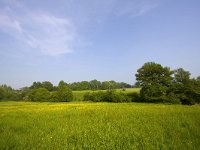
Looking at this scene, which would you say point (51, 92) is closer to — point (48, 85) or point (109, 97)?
point (48, 85)

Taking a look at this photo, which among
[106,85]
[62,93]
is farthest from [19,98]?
[106,85]

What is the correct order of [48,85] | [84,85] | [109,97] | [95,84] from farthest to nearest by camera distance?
[95,84]
[48,85]
[84,85]
[109,97]

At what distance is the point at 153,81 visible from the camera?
178ft

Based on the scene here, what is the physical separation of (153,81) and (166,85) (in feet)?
16.1

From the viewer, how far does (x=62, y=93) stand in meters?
80.0

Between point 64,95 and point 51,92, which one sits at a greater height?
point 51,92

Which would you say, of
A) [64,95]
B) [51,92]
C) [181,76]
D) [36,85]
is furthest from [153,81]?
[36,85]

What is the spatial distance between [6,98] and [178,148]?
388 ft

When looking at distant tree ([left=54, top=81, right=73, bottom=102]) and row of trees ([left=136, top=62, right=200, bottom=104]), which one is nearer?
row of trees ([left=136, top=62, right=200, bottom=104])

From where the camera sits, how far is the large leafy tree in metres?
51.3

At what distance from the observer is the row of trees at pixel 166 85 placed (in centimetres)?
5016

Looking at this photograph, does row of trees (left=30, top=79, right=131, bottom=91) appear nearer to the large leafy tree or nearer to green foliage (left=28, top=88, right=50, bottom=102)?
green foliage (left=28, top=88, right=50, bottom=102)

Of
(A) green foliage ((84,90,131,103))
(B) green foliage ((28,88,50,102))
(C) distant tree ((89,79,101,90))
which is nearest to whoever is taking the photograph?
(A) green foliage ((84,90,131,103))

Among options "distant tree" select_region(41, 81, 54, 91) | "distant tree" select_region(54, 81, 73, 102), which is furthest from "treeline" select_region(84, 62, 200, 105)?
"distant tree" select_region(41, 81, 54, 91)
